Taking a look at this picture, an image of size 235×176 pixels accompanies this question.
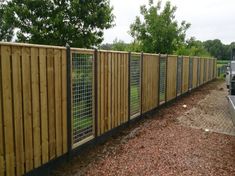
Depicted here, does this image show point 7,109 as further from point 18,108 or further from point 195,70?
point 195,70

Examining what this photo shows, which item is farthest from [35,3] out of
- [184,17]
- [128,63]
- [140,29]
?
[184,17]

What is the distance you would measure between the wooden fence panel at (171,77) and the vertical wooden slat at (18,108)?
315 inches

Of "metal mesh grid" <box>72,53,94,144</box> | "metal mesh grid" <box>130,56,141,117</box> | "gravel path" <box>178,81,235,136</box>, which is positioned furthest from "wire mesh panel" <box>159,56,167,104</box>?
"metal mesh grid" <box>72,53,94,144</box>

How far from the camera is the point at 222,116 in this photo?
9359mm

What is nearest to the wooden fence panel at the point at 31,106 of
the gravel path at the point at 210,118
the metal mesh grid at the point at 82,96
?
the metal mesh grid at the point at 82,96

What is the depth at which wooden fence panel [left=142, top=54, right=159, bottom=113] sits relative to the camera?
8680mm

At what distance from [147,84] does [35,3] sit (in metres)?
4.74

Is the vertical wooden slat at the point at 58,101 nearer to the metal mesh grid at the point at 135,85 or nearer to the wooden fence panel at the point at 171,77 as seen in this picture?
the metal mesh grid at the point at 135,85

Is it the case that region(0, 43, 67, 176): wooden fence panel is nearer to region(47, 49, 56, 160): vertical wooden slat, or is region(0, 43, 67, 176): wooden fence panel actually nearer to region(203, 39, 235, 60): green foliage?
region(47, 49, 56, 160): vertical wooden slat

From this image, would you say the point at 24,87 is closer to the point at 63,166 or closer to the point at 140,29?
the point at 63,166

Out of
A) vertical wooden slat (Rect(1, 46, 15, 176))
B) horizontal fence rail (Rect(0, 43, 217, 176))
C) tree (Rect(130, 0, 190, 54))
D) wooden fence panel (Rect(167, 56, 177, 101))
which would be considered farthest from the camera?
tree (Rect(130, 0, 190, 54))

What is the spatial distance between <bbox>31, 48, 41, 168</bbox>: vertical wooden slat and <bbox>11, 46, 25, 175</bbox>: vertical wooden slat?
0.26 m

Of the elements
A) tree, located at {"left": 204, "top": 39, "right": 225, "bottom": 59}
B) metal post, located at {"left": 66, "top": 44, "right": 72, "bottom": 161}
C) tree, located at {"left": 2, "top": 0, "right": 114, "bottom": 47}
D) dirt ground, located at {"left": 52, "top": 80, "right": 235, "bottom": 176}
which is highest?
tree, located at {"left": 204, "top": 39, "right": 225, "bottom": 59}

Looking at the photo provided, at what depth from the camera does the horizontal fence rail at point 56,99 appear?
12.1 ft
